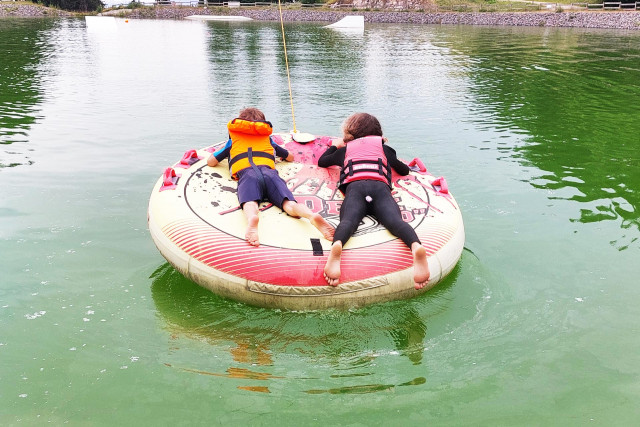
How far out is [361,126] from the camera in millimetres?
5320

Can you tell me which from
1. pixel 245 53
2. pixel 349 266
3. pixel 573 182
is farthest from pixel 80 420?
pixel 245 53

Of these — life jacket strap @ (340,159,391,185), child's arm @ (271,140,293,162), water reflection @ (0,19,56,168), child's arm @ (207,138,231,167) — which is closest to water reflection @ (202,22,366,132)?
water reflection @ (0,19,56,168)

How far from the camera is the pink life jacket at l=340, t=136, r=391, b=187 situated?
16.1ft

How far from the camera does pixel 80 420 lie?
3.30m

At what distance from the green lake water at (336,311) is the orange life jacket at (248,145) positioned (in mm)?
1224

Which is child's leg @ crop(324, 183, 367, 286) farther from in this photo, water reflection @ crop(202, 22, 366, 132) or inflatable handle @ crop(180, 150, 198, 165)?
water reflection @ crop(202, 22, 366, 132)

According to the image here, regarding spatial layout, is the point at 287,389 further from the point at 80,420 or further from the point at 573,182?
the point at 573,182

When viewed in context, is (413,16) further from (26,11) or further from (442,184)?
(442,184)

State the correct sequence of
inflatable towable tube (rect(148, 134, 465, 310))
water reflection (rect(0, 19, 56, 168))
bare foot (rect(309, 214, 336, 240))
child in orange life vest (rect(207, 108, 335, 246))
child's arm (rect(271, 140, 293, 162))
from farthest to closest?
water reflection (rect(0, 19, 56, 168)) → child's arm (rect(271, 140, 293, 162)) → child in orange life vest (rect(207, 108, 335, 246)) → bare foot (rect(309, 214, 336, 240)) → inflatable towable tube (rect(148, 134, 465, 310))

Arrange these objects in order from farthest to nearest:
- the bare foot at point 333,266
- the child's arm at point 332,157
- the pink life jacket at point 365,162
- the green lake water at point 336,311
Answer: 1. the child's arm at point 332,157
2. the pink life jacket at point 365,162
3. the bare foot at point 333,266
4. the green lake water at point 336,311

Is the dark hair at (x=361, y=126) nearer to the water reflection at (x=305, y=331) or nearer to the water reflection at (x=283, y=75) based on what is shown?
the water reflection at (x=305, y=331)

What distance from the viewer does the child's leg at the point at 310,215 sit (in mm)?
4375

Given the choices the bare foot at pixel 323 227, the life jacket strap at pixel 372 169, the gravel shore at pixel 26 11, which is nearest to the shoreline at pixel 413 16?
the gravel shore at pixel 26 11

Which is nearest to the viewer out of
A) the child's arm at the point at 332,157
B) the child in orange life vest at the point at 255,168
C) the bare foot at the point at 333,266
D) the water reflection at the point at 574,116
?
the bare foot at the point at 333,266
